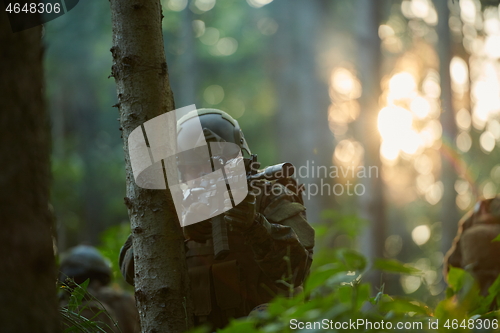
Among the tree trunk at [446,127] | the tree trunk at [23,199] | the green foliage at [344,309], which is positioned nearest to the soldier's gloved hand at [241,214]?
the green foliage at [344,309]

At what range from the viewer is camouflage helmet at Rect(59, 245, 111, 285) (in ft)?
16.2

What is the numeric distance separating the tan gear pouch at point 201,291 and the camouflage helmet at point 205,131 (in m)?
0.68

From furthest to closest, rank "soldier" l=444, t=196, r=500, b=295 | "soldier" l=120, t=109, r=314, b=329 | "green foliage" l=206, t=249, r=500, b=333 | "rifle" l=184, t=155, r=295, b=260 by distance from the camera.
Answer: "soldier" l=444, t=196, r=500, b=295
"soldier" l=120, t=109, r=314, b=329
"rifle" l=184, t=155, r=295, b=260
"green foliage" l=206, t=249, r=500, b=333

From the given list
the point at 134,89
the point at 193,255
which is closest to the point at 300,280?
the point at 193,255

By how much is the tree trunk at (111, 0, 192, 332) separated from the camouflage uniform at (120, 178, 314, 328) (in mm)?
631

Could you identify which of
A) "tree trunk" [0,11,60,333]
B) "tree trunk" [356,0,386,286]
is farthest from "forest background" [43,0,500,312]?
"tree trunk" [0,11,60,333]

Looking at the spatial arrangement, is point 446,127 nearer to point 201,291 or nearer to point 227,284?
point 227,284

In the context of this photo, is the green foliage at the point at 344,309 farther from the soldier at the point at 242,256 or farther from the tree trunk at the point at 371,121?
the tree trunk at the point at 371,121

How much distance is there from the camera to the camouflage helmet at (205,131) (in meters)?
2.89

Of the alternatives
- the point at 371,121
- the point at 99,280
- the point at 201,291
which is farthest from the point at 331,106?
the point at 201,291

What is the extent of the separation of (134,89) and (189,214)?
679mm

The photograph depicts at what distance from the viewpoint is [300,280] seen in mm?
2797

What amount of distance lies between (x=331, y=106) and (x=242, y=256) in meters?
10.1

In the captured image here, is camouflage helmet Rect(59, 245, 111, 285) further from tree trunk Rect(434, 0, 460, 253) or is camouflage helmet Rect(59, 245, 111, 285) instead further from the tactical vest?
tree trunk Rect(434, 0, 460, 253)
